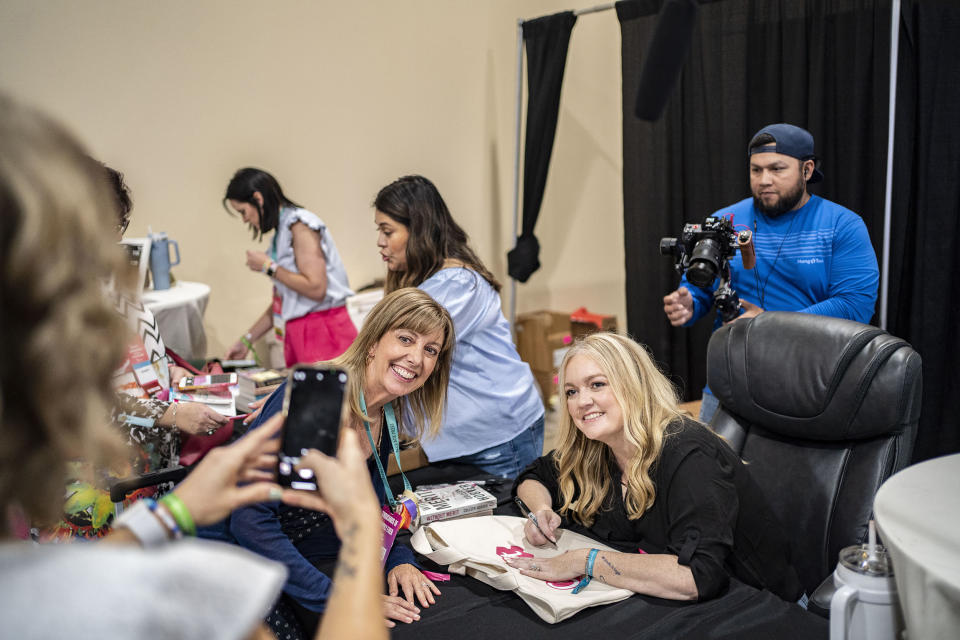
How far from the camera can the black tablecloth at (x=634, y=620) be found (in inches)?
54.7

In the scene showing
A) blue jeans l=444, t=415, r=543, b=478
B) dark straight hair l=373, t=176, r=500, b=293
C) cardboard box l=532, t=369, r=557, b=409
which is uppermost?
dark straight hair l=373, t=176, r=500, b=293

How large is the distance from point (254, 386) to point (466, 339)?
918mm

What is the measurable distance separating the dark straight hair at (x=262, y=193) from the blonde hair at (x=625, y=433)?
6.70 feet

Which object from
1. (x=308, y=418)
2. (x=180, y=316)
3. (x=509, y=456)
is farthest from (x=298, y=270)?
(x=308, y=418)

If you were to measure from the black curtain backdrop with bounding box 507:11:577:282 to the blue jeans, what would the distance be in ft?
7.31

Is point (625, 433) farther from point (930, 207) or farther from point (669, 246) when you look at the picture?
point (930, 207)

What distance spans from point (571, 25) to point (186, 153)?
7.26 ft

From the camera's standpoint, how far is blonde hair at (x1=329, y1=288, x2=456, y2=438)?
6.04 ft

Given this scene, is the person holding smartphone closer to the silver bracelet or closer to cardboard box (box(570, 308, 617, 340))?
the silver bracelet

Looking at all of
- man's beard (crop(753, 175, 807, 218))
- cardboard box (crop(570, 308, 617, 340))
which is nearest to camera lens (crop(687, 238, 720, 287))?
man's beard (crop(753, 175, 807, 218))

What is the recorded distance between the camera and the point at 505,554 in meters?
1.66

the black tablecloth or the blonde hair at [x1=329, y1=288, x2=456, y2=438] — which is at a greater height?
the blonde hair at [x1=329, y1=288, x2=456, y2=438]

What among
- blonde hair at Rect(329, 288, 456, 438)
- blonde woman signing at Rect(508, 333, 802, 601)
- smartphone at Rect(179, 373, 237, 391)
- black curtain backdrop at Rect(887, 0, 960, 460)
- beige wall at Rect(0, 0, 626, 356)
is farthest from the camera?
beige wall at Rect(0, 0, 626, 356)

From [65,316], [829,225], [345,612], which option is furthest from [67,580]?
[829,225]
